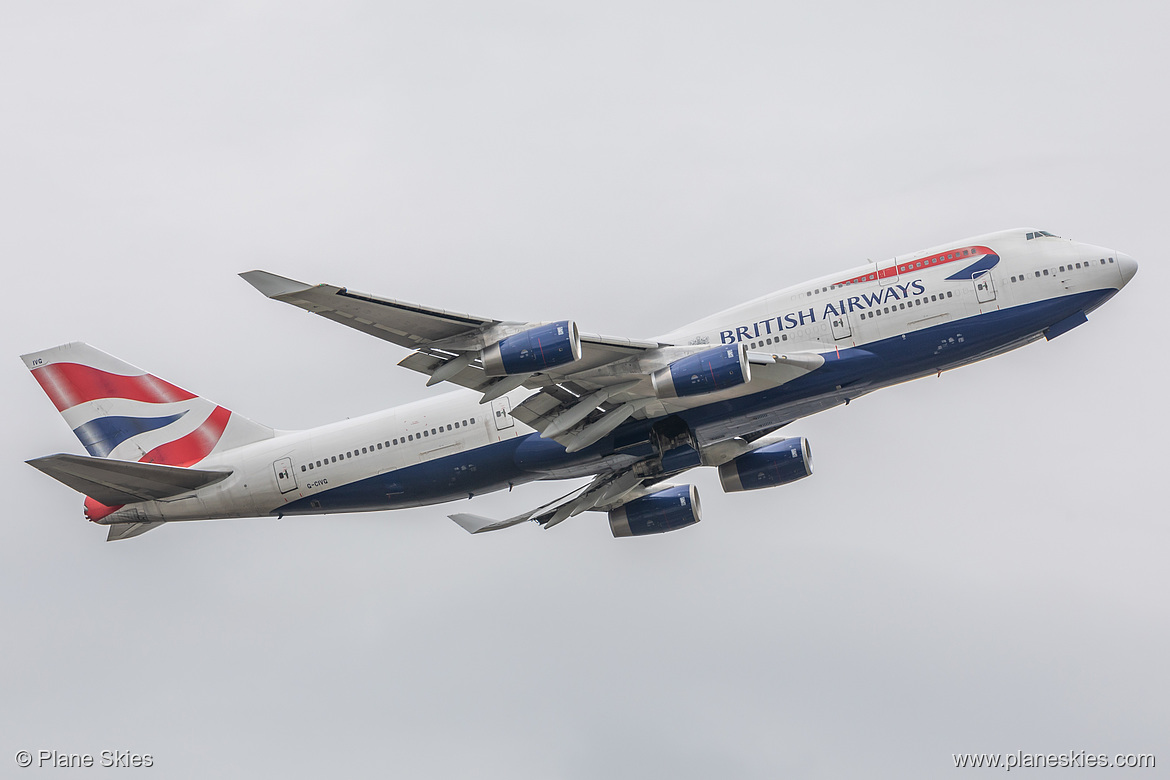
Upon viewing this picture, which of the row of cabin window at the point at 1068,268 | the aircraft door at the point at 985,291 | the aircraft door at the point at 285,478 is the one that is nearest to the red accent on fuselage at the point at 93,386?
the aircraft door at the point at 285,478

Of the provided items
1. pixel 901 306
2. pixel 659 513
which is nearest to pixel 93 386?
pixel 659 513

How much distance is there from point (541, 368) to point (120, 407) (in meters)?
20.8

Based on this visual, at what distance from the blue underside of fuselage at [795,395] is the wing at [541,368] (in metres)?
0.80

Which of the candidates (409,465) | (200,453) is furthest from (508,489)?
(200,453)

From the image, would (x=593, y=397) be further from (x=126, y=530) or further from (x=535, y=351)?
(x=126, y=530)

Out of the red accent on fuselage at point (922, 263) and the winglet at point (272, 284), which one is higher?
the winglet at point (272, 284)

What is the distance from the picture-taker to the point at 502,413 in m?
38.7

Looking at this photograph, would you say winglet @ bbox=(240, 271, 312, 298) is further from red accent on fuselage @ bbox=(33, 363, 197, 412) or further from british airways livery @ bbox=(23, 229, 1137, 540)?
red accent on fuselage @ bbox=(33, 363, 197, 412)

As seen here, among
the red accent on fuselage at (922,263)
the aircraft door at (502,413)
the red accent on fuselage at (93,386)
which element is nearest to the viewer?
the red accent on fuselage at (922,263)

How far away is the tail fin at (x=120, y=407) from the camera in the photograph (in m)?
43.1

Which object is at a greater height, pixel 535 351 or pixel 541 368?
pixel 535 351

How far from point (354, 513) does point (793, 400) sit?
16656 millimetres

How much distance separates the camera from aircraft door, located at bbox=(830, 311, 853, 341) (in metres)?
35.4

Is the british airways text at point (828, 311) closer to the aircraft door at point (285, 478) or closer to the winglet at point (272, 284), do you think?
the winglet at point (272, 284)
